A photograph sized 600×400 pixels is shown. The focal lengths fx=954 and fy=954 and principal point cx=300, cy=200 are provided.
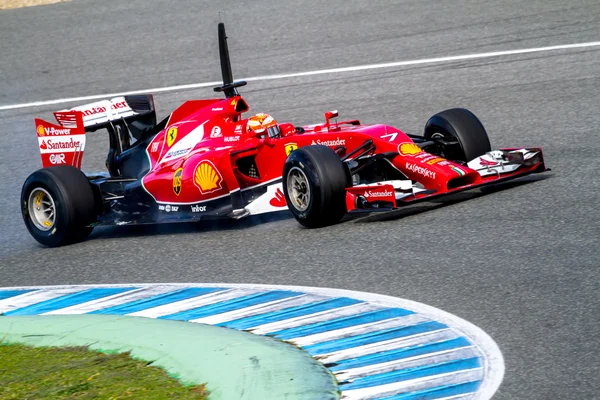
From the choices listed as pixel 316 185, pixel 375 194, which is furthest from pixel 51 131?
pixel 375 194

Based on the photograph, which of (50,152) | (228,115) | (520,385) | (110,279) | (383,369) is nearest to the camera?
(520,385)

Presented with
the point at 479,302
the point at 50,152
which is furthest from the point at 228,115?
the point at 479,302

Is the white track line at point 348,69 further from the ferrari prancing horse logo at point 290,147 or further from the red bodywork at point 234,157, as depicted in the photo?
the ferrari prancing horse logo at point 290,147

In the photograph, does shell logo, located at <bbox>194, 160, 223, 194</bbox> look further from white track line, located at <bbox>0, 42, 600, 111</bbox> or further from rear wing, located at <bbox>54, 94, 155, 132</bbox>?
white track line, located at <bbox>0, 42, 600, 111</bbox>

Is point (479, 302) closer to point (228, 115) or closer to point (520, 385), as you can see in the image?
point (520, 385)

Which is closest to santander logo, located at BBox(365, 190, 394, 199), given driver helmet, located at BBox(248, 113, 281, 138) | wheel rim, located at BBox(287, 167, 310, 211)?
wheel rim, located at BBox(287, 167, 310, 211)

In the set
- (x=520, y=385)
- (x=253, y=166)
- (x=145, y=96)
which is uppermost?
(x=145, y=96)

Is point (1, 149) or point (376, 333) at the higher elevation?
point (1, 149)

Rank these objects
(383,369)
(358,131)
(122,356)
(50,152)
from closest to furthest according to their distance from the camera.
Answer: (383,369), (122,356), (358,131), (50,152)

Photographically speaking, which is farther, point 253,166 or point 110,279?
point 253,166

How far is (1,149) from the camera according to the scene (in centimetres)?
1258

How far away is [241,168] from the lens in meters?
7.98

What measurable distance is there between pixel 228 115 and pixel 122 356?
146 inches

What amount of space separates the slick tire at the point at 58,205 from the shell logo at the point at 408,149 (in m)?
2.76
